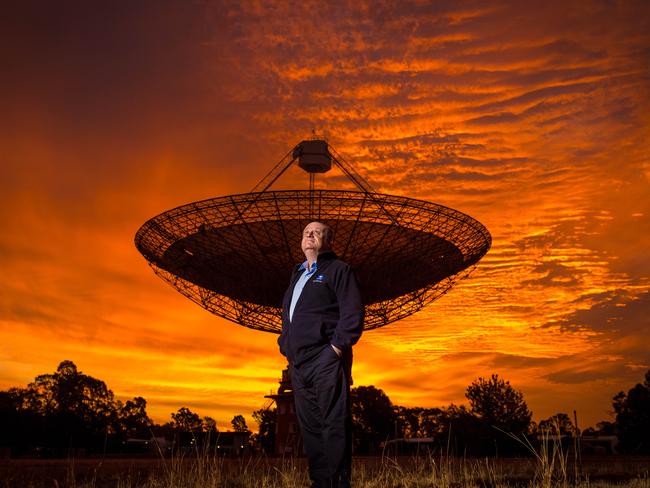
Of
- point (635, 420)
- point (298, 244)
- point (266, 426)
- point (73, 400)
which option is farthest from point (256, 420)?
point (298, 244)

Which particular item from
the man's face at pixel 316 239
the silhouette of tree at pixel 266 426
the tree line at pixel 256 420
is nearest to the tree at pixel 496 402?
the tree line at pixel 256 420

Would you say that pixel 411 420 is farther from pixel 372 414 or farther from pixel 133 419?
pixel 133 419

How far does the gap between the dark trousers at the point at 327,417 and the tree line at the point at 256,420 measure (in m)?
43.4

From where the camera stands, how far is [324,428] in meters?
5.91

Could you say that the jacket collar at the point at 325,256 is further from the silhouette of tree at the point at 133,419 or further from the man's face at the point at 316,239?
the silhouette of tree at the point at 133,419

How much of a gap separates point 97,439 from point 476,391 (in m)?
49.0

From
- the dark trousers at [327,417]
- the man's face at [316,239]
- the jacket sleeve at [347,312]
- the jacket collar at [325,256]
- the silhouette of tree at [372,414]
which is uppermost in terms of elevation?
the silhouette of tree at [372,414]

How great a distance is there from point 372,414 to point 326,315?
95.2m

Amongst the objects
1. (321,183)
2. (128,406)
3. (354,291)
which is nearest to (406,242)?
(321,183)

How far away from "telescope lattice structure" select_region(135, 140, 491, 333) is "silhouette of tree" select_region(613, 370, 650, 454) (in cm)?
5517

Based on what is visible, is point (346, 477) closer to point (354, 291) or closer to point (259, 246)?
point (354, 291)

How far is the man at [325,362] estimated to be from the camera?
19.1 ft

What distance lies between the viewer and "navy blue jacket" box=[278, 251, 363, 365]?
5852 mm

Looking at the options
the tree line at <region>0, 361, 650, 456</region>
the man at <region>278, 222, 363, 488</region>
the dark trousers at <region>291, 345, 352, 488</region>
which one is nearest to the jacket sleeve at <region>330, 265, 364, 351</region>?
the man at <region>278, 222, 363, 488</region>
